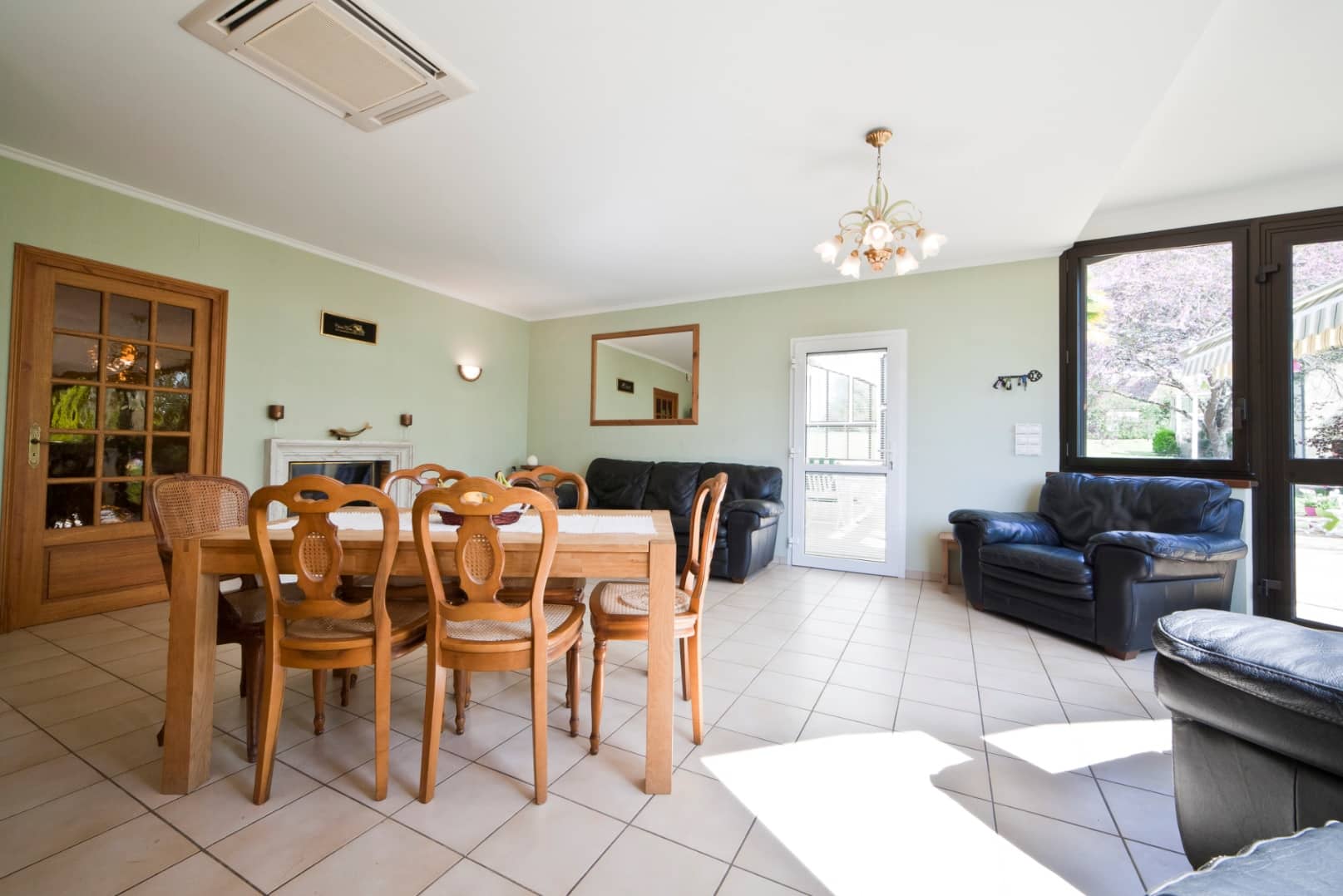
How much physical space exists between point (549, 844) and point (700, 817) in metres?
0.42

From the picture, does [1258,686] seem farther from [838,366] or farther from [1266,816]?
[838,366]

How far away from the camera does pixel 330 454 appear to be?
421cm

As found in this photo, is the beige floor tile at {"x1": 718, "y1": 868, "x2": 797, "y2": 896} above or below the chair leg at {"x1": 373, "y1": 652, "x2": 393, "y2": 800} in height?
below

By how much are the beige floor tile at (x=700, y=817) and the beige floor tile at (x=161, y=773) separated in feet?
4.48

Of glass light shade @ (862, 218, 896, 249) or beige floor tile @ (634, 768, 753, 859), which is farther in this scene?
glass light shade @ (862, 218, 896, 249)

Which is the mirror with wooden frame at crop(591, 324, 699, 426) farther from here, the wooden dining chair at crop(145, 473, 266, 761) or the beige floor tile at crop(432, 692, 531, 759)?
the wooden dining chair at crop(145, 473, 266, 761)

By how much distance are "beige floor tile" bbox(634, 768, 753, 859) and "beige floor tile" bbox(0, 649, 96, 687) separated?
2.79 meters

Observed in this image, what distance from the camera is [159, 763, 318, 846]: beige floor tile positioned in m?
1.47

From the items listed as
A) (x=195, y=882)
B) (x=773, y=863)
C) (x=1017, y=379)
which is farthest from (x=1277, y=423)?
(x=195, y=882)

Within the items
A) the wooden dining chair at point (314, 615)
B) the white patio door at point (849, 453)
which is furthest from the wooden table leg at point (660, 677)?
the white patio door at point (849, 453)

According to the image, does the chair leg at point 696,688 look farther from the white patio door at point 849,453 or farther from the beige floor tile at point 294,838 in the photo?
the white patio door at point 849,453

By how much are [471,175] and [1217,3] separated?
3.10 metres

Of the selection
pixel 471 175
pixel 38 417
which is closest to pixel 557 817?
pixel 471 175

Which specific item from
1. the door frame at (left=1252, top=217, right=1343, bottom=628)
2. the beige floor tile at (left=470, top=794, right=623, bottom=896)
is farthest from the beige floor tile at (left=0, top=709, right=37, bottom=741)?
the door frame at (left=1252, top=217, right=1343, bottom=628)
